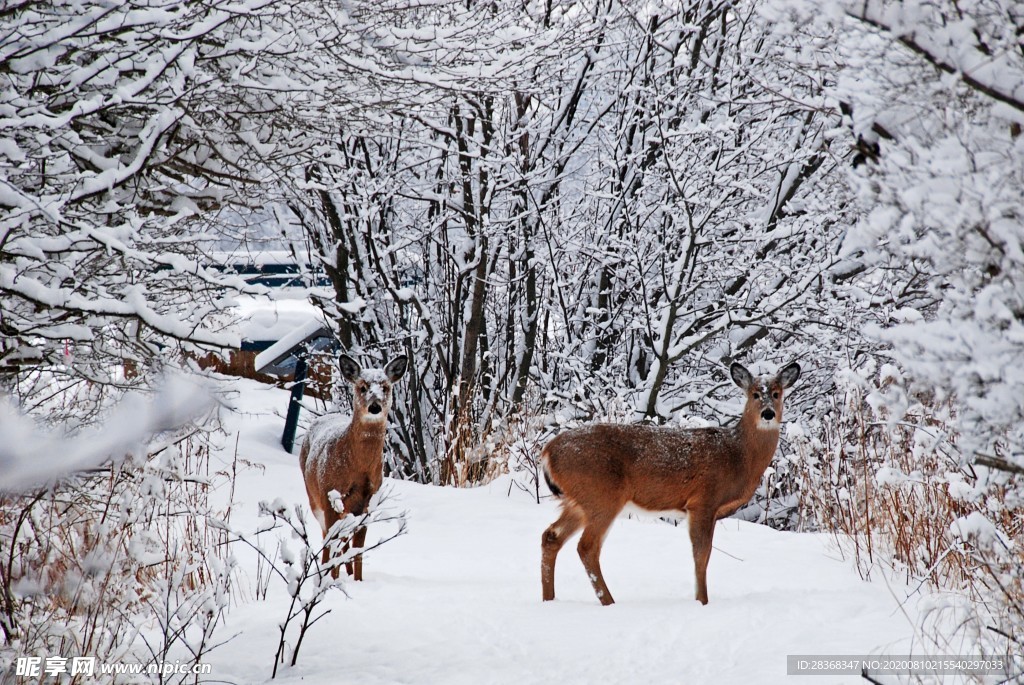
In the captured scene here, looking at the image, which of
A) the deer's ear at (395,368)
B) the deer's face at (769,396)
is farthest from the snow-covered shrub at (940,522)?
the deer's ear at (395,368)

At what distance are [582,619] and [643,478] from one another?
1046 millimetres

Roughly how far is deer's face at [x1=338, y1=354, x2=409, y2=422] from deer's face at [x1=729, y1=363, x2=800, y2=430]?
223 centimetres

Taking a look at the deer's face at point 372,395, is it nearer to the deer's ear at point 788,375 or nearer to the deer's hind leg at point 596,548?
the deer's hind leg at point 596,548

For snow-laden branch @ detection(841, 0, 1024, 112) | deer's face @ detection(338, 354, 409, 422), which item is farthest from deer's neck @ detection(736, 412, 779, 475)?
snow-laden branch @ detection(841, 0, 1024, 112)

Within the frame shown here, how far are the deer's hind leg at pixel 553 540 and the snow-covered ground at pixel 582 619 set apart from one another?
14 centimetres

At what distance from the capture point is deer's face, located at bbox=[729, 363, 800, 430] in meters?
6.15

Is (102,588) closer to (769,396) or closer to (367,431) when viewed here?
(367,431)

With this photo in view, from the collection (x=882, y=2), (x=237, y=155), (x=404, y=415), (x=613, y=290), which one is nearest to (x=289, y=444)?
(x=404, y=415)

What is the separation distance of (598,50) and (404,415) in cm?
501

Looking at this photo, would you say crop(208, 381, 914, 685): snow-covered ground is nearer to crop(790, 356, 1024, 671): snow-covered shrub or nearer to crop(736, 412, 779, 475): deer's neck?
crop(790, 356, 1024, 671): snow-covered shrub

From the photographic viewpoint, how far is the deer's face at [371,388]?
6.40m

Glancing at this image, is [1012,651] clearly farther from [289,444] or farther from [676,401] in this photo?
[289,444]

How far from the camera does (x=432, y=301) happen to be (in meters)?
12.3

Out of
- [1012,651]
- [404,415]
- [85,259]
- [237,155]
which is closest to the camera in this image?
[1012,651]
